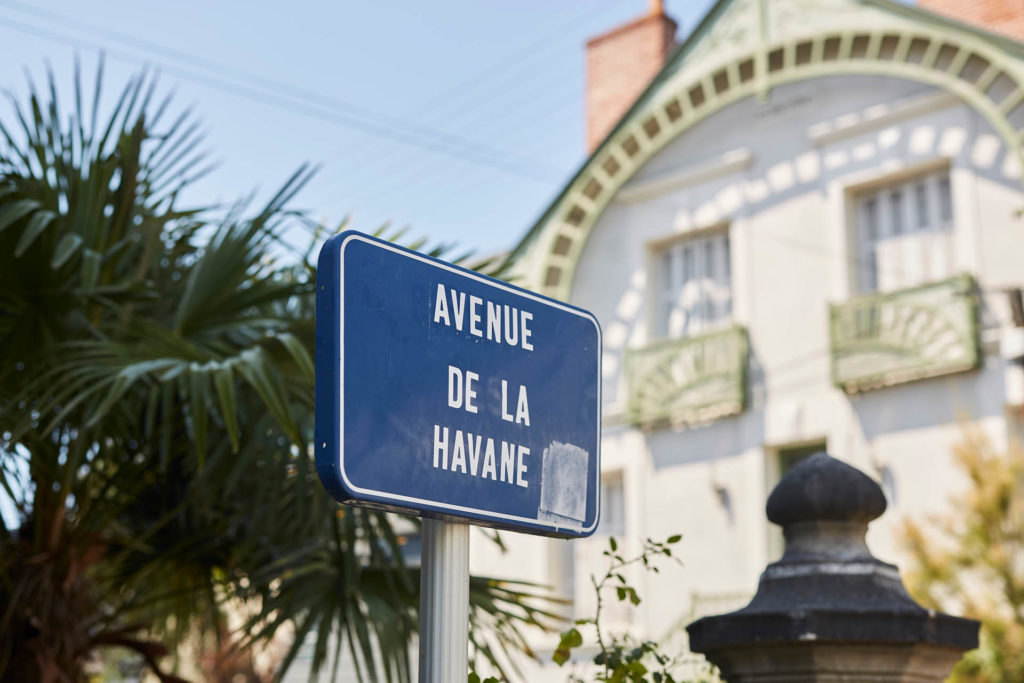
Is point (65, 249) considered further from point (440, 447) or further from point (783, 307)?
point (783, 307)

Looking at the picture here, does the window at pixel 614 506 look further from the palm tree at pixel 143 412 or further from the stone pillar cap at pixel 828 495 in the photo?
the stone pillar cap at pixel 828 495

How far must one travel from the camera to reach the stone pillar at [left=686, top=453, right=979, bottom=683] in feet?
13.3

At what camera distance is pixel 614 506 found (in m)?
16.3

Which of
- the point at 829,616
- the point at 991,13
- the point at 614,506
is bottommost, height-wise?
the point at 829,616

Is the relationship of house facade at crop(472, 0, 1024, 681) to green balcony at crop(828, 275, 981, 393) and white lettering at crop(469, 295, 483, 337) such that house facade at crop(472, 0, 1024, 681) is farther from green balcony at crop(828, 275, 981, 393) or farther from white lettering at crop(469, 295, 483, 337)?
white lettering at crop(469, 295, 483, 337)

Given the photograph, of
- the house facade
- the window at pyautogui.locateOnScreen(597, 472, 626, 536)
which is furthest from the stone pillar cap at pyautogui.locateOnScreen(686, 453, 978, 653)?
the window at pyautogui.locateOnScreen(597, 472, 626, 536)

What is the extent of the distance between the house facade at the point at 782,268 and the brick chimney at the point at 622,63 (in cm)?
5

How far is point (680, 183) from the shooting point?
1606cm

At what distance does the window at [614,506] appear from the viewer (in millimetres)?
16172

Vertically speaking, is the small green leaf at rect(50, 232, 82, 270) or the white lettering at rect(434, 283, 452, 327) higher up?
the small green leaf at rect(50, 232, 82, 270)

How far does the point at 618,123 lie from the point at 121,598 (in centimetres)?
1036

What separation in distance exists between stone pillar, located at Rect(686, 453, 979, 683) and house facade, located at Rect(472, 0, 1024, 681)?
8.16 meters

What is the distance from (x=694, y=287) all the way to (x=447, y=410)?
13.7m

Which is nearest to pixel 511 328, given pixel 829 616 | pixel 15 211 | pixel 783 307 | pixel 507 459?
pixel 507 459
